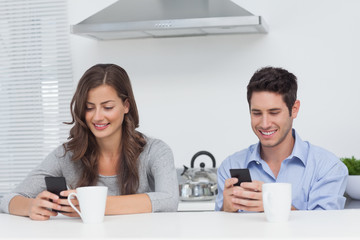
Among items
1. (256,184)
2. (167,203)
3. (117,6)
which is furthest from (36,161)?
(256,184)

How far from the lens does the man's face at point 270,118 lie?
2.25m

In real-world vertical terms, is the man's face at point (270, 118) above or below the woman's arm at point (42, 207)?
above

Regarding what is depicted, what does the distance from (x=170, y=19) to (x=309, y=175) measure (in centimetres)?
149

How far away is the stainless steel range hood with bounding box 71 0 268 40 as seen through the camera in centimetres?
336

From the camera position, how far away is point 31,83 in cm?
405

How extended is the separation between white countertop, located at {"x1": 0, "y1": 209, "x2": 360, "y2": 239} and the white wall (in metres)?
1.96

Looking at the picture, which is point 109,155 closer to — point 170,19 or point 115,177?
point 115,177

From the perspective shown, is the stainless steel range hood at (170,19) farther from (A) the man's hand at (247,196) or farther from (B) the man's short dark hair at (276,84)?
(A) the man's hand at (247,196)

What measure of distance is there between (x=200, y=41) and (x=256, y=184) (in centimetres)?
210

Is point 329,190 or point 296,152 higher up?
point 296,152

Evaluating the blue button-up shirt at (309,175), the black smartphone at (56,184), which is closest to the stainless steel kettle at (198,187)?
the blue button-up shirt at (309,175)

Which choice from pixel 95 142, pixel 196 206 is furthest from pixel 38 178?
pixel 196 206

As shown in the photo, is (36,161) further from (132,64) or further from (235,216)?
(235,216)

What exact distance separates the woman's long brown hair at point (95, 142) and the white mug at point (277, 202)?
0.74 metres
